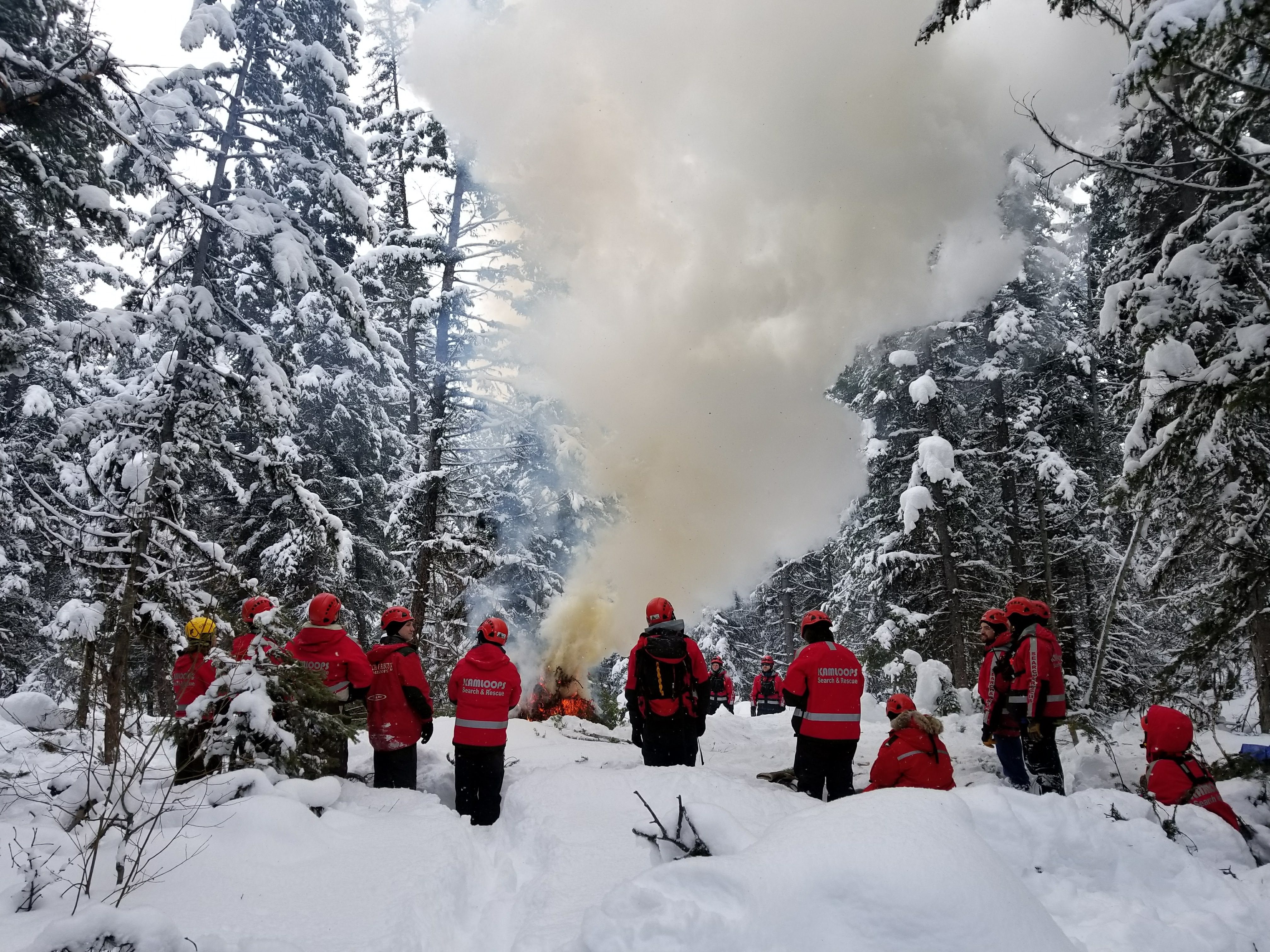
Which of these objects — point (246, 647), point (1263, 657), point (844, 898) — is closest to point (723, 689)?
point (1263, 657)

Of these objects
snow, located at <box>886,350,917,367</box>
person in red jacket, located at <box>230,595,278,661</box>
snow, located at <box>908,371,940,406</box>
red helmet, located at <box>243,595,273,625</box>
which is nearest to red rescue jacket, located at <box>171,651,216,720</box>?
person in red jacket, located at <box>230,595,278,661</box>

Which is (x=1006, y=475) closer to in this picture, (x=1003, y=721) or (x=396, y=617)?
(x=1003, y=721)

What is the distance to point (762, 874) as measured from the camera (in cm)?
274

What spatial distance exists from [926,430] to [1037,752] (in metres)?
10.8

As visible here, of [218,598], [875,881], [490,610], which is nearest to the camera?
[875,881]

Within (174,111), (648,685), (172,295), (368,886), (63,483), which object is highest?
(174,111)

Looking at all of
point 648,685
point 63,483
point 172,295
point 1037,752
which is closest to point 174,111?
point 172,295

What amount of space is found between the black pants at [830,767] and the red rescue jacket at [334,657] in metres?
3.90

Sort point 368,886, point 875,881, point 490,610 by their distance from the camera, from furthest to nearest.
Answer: point 490,610, point 368,886, point 875,881

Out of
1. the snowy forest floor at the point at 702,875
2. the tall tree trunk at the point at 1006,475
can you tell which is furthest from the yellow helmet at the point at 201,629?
the tall tree trunk at the point at 1006,475

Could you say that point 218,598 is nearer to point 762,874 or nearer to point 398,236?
point 398,236

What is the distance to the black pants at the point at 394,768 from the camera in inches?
246

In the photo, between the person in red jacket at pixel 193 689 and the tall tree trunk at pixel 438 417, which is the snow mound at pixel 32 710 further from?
the tall tree trunk at pixel 438 417

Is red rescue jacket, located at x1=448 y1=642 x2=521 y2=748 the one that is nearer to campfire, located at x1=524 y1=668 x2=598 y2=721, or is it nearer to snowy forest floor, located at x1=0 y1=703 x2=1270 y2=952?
snowy forest floor, located at x1=0 y1=703 x2=1270 y2=952
